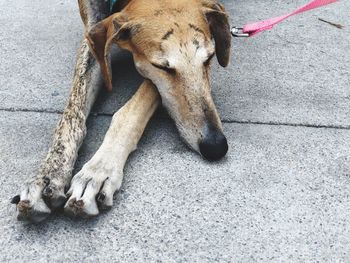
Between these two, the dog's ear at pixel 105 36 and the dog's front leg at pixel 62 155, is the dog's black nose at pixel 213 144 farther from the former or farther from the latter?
the dog's ear at pixel 105 36

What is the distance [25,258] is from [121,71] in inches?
76.4

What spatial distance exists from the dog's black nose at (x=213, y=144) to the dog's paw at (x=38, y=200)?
2.58 ft

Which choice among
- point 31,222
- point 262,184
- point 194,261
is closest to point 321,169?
point 262,184

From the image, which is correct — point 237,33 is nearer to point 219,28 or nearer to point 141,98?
point 219,28

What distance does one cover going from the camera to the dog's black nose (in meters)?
2.79

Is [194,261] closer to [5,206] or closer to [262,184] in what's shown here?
[262,184]

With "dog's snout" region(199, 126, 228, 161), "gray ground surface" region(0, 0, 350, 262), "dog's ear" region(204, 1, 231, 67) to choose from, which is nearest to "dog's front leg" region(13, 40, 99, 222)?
"gray ground surface" region(0, 0, 350, 262)

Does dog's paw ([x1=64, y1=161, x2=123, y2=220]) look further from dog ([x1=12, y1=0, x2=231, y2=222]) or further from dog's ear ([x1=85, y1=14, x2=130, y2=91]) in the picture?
dog's ear ([x1=85, y1=14, x2=130, y2=91])

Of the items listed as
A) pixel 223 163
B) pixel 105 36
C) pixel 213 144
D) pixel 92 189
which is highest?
pixel 105 36

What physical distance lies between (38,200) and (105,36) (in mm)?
1217

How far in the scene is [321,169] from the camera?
2.86 metres

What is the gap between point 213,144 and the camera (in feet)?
9.15

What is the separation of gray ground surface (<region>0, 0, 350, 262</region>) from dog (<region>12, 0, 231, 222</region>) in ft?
0.37

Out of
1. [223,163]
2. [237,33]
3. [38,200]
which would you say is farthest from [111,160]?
[237,33]
